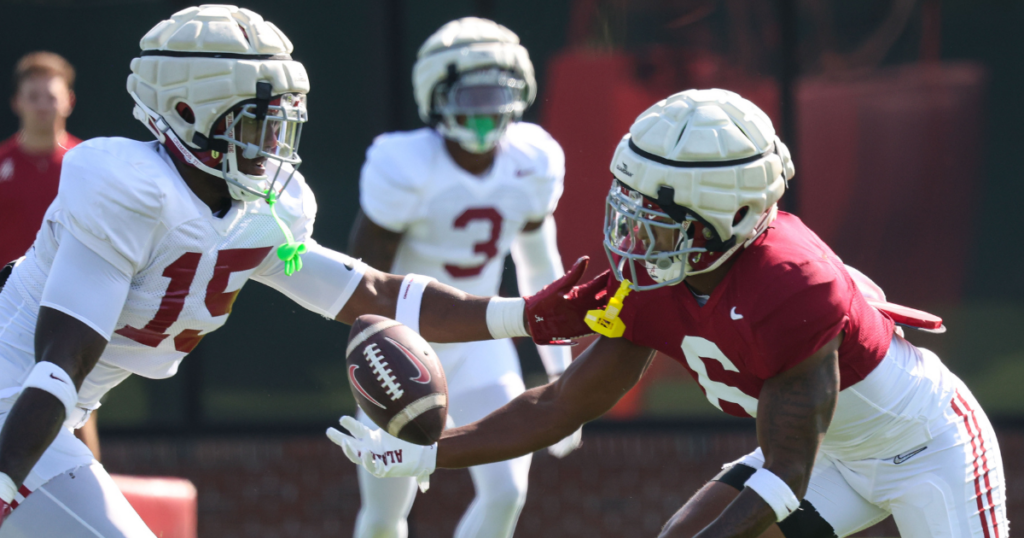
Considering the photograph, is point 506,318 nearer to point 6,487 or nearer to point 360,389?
point 360,389

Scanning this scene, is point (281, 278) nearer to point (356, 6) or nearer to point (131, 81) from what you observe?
point (131, 81)

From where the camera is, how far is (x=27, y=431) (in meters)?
2.49

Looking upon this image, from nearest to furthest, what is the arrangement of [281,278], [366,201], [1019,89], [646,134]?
[646,134] < [281,278] < [366,201] < [1019,89]

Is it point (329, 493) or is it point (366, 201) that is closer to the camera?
point (366, 201)

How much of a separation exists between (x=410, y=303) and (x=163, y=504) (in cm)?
152

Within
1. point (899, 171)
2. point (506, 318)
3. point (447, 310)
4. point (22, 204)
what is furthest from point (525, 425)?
point (899, 171)

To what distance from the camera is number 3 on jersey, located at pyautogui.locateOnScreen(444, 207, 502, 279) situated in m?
4.33

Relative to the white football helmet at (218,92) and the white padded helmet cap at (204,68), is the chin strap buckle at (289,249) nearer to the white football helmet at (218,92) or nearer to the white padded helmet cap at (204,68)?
the white football helmet at (218,92)

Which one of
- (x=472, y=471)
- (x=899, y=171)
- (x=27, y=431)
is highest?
(x=27, y=431)

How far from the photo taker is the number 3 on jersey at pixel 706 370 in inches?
110

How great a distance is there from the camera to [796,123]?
555cm

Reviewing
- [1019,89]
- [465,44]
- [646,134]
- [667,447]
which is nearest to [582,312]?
[646,134]

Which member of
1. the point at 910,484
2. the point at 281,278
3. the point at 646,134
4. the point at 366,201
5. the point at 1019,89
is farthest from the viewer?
the point at 1019,89

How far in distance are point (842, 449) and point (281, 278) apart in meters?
1.47
